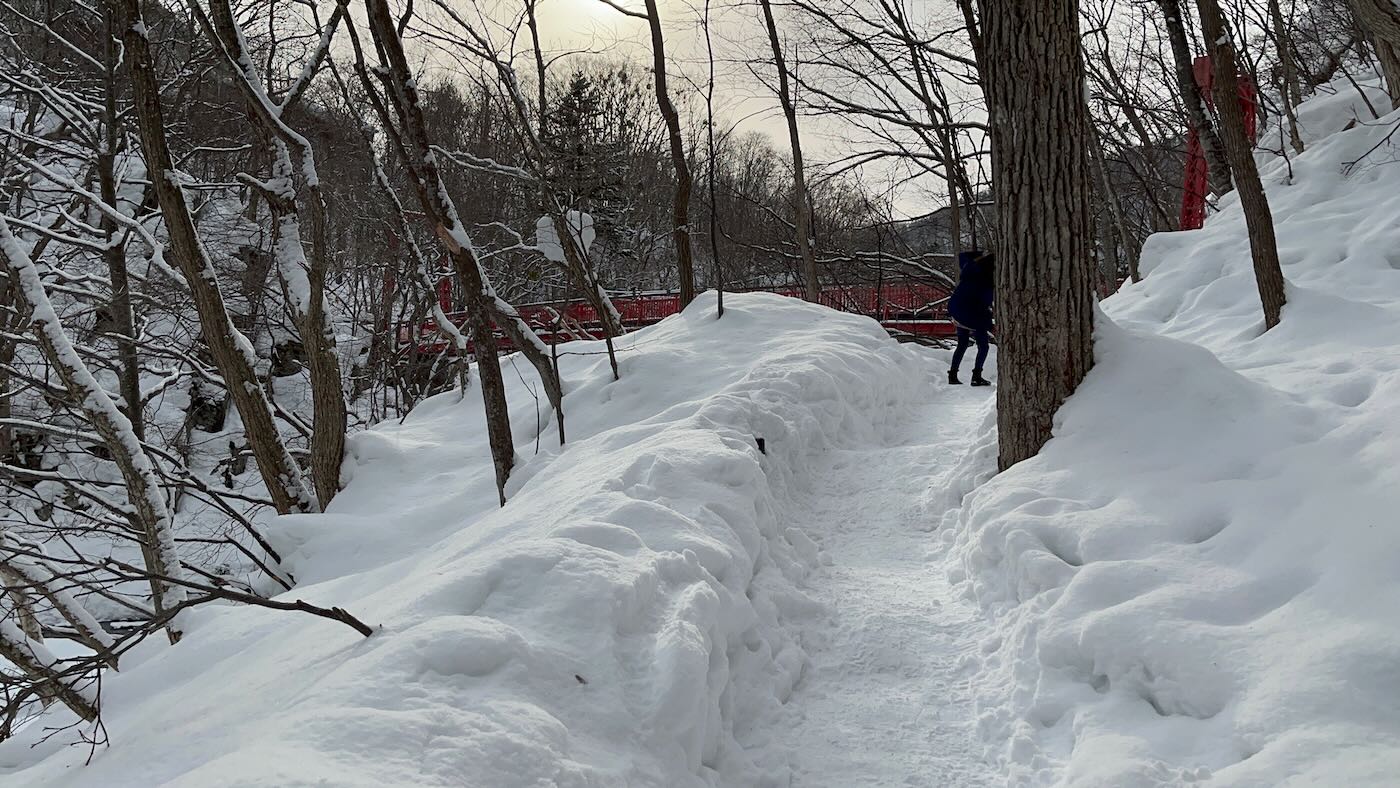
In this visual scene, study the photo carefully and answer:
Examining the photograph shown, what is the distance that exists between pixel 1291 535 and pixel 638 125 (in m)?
32.3

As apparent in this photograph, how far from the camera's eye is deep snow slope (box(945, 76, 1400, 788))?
6.87 feet

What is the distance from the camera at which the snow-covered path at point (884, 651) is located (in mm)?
2580

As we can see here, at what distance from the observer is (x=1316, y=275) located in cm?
628

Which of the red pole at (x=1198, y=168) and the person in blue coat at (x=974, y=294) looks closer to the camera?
the person in blue coat at (x=974, y=294)

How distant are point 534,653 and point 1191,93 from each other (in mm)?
9376

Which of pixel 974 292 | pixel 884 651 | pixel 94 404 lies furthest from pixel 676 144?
pixel 884 651

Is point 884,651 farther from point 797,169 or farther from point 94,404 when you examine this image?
point 797,169

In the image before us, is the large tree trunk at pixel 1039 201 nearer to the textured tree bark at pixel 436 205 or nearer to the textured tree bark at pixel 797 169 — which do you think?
the textured tree bark at pixel 436 205

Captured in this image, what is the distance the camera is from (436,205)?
566 centimetres

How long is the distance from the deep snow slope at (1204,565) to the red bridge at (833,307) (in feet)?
30.1

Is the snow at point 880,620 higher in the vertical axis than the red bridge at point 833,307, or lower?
lower

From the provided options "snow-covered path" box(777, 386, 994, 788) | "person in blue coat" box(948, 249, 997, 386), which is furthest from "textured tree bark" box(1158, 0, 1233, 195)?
"snow-covered path" box(777, 386, 994, 788)

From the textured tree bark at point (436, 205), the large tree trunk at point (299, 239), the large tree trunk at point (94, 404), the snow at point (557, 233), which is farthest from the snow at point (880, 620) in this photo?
the snow at point (557, 233)

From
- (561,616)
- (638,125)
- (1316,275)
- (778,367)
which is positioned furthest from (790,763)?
(638,125)
